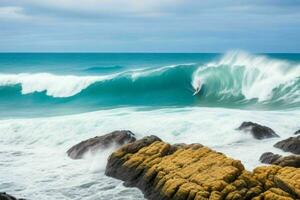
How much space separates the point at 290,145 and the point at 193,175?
4.99 metres

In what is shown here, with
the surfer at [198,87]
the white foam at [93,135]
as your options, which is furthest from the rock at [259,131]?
the surfer at [198,87]

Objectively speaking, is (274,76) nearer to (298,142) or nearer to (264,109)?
(264,109)

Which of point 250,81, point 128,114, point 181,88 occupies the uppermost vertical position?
point 250,81

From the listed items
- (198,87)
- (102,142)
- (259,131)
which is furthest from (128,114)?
(198,87)

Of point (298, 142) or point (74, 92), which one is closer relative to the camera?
point (298, 142)

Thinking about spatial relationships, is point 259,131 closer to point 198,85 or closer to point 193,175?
point 193,175

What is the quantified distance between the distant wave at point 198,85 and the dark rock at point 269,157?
12.3m

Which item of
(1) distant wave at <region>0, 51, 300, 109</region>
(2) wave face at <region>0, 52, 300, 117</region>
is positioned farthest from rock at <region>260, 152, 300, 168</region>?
(1) distant wave at <region>0, 51, 300, 109</region>

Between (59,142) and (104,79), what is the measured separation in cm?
1864

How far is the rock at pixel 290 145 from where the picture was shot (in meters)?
15.4

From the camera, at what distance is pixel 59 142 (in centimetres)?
1934

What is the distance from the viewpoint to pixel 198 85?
1396 inches

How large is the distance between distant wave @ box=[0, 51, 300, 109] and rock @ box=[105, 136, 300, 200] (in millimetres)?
14397

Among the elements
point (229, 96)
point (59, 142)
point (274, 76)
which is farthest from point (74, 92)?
point (59, 142)
